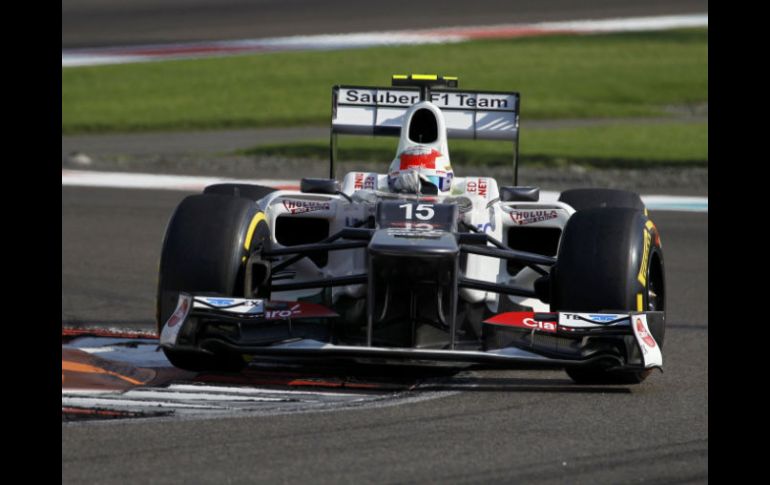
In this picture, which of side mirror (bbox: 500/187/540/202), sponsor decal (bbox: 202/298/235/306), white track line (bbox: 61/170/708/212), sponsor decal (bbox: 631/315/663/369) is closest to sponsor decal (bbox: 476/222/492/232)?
side mirror (bbox: 500/187/540/202)

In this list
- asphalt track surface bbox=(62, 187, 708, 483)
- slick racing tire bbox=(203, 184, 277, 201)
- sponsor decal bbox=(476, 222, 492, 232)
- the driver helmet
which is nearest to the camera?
asphalt track surface bbox=(62, 187, 708, 483)

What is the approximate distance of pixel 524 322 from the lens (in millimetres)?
8219

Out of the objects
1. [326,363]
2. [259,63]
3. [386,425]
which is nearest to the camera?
[386,425]

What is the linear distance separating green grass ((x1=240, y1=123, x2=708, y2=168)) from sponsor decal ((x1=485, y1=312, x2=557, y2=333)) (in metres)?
11.8

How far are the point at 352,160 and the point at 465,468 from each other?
14634 millimetres

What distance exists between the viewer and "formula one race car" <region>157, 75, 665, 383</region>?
809 cm

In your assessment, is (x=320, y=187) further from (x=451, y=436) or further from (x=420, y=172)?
(x=451, y=436)

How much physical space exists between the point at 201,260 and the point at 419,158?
191cm

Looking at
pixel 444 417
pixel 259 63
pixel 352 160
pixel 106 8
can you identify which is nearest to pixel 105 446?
pixel 444 417

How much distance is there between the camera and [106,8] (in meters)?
35.5

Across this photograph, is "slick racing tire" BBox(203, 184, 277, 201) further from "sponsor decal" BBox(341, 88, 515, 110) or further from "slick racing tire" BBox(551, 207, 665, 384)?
"slick racing tire" BBox(551, 207, 665, 384)

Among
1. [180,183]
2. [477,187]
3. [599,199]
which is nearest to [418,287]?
[477,187]

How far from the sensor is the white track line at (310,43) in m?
29.3

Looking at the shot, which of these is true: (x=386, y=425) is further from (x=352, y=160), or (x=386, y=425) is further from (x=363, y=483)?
(x=352, y=160)
